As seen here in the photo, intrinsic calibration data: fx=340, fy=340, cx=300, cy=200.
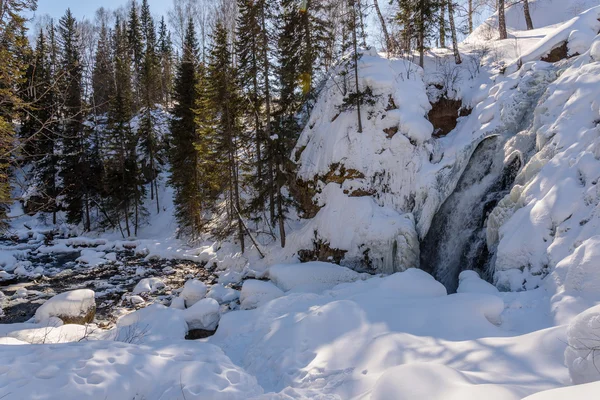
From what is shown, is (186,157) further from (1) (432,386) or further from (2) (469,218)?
(1) (432,386)

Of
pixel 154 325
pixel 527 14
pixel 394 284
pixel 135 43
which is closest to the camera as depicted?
pixel 394 284

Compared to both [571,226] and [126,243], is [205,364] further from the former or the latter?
[126,243]

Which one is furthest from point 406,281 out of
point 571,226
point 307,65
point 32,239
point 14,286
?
point 32,239

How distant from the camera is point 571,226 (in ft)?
21.0

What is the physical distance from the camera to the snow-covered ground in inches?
145

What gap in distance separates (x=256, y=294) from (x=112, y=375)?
6474mm

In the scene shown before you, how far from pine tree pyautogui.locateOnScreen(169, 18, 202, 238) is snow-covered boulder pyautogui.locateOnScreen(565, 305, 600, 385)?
59.3 ft

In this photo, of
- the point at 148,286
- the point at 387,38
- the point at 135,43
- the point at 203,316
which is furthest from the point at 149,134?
the point at 203,316

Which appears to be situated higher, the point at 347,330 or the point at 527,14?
the point at 527,14

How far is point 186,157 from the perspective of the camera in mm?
20609

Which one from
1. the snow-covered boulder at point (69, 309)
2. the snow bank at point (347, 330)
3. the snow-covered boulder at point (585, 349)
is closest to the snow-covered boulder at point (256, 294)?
the snow bank at point (347, 330)

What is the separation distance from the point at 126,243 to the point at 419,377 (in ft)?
72.1

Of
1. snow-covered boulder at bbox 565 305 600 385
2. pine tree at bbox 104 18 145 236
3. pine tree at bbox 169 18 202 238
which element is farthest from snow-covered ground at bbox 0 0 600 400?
pine tree at bbox 104 18 145 236

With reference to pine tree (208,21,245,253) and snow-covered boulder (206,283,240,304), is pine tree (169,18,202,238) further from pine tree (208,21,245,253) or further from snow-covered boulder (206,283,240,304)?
snow-covered boulder (206,283,240,304)
